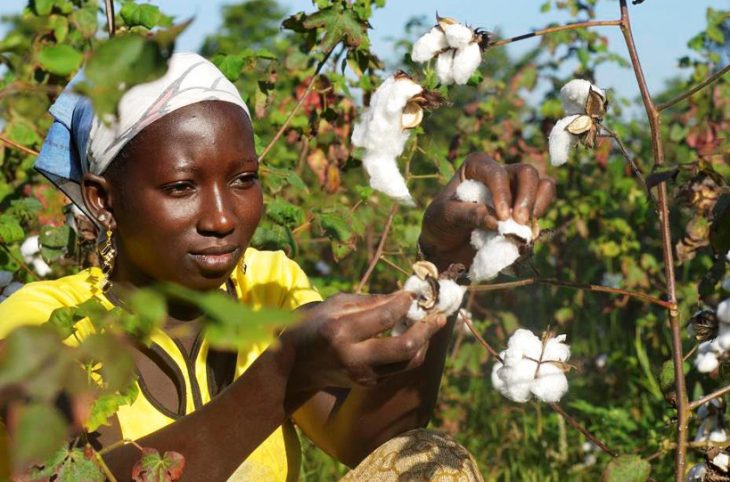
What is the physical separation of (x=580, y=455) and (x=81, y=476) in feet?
8.02

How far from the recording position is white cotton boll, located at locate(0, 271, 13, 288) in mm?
2484

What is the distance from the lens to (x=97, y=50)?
0.62m

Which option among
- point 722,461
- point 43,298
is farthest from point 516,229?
point 43,298

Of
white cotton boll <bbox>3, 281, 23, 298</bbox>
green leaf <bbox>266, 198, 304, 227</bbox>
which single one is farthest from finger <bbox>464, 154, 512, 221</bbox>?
white cotton boll <bbox>3, 281, 23, 298</bbox>

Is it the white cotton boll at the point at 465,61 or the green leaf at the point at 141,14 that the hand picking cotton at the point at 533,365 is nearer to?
the white cotton boll at the point at 465,61

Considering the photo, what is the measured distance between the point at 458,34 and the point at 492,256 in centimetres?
31

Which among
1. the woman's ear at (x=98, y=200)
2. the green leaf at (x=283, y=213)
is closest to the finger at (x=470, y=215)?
A: the woman's ear at (x=98, y=200)

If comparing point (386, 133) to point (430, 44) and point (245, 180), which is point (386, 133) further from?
point (245, 180)

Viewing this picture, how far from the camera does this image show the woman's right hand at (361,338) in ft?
3.87

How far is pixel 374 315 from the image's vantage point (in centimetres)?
118

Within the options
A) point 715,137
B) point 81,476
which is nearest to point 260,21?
point 715,137

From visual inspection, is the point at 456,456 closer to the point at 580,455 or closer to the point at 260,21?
the point at 580,455

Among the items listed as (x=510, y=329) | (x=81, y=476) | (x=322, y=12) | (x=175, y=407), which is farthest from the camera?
(x=510, y=329)

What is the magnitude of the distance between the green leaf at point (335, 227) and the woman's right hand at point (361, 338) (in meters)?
1.15
